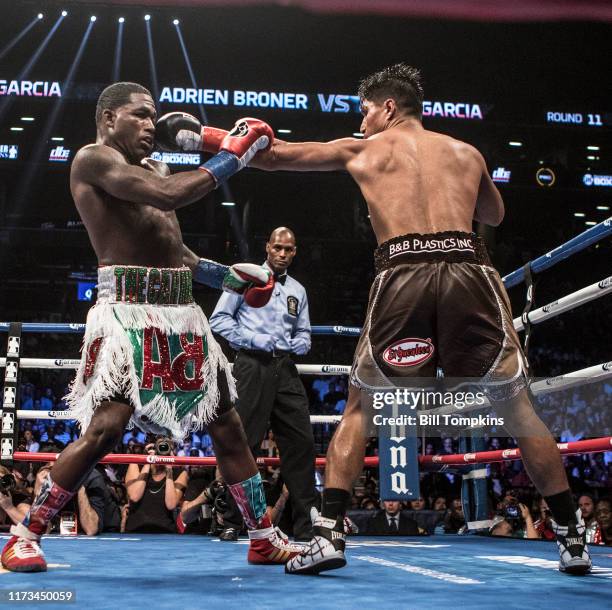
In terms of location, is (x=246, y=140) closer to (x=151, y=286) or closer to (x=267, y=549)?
(x=151, y=286)

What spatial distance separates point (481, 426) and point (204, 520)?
1.34 metres

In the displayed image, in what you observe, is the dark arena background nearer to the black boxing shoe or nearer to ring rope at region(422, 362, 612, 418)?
the black boxing shoe

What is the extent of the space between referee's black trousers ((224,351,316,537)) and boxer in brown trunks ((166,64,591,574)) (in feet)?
4.29

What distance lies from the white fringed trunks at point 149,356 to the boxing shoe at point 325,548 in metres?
0.41

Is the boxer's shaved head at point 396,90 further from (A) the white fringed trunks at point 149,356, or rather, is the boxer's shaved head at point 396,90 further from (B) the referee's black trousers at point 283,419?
(B) the referee's black trousers at point 283,419

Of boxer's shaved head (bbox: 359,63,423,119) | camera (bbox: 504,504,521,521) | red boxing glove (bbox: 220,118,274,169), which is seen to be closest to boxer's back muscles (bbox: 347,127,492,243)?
boxer's shaved head (bbox: 359,63,423,119)

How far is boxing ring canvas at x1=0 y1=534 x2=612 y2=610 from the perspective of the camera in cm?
141

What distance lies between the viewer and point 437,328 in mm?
1800

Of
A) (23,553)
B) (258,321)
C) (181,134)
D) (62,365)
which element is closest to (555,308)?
(258,321)

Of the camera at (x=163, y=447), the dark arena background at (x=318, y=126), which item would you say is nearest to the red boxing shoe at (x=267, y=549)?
the camera at (x=163, y=447)

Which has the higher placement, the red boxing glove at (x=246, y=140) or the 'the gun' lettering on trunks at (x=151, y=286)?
the red boxing glove at (x=246, y=140)

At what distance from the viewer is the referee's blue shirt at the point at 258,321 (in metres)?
3.24

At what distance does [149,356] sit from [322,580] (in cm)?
66

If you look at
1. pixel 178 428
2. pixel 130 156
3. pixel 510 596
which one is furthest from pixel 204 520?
pixel 510 596
